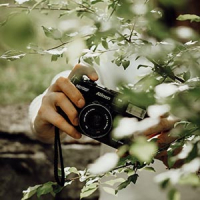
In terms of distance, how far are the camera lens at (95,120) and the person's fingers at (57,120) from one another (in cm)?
3

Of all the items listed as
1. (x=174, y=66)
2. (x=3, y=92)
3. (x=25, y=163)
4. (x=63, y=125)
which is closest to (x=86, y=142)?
(x=25, y=163)

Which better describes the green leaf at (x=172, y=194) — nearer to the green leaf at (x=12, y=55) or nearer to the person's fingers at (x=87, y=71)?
the green leaf at (x=12, y=55)

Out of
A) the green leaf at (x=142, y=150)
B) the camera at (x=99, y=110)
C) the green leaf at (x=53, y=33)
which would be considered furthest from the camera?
the camera at (x=99, y=110)

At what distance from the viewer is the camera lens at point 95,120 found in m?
0.84

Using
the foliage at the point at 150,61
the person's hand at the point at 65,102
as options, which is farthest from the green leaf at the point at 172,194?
the person's hand at the point at 65,102

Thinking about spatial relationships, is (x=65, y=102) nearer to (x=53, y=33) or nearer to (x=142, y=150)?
(x=53, y=33)

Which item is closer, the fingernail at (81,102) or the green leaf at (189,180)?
the green leaf at (189,180)

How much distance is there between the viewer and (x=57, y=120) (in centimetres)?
91

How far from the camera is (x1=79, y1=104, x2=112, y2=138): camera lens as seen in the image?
84 cm

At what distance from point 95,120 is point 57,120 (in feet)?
0.33

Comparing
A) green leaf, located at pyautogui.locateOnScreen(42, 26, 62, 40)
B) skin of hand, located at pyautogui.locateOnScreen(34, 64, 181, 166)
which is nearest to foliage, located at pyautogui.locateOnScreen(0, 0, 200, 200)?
green leaf, located at pyautogui.locateOnScreen(42, 26, 62, 40)

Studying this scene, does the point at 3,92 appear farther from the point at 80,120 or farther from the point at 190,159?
the point at 190,159

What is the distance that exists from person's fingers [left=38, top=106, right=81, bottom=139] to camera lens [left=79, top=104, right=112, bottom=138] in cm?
3

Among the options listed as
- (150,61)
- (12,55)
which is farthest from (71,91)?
(150,61)
